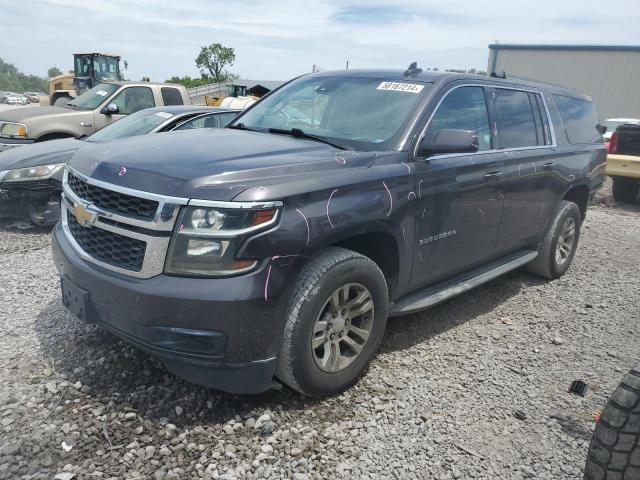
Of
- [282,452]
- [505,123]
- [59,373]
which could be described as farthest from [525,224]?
[59,373]

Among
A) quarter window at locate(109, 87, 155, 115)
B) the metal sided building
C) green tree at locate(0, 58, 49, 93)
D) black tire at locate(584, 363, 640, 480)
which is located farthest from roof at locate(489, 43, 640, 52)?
green tree at locate(0, 58, 49, 93)

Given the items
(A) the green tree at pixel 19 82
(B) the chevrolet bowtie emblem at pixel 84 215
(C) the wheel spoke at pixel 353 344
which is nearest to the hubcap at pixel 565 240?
(C) the wheel spoke at pixel 353 344

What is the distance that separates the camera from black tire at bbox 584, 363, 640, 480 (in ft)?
6.33

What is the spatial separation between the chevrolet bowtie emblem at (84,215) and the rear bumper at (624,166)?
976 cm

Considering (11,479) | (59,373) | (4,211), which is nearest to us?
(11,479)

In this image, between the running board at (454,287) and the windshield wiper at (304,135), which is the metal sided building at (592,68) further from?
the windshield wiper at (304,135)

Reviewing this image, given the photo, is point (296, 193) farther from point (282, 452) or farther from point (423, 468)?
point (423, 468)

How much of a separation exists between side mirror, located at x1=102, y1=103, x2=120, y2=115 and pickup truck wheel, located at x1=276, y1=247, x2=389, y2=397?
7.08 m

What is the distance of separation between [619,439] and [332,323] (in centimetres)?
147

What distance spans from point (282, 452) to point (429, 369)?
4.18 feet

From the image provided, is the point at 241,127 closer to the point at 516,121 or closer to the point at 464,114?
the point at 464,114

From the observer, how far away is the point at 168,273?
253 centimetres

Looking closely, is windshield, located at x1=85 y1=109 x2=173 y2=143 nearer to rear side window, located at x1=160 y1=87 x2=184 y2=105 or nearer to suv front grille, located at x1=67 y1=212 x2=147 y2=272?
rear side window, located at x1=160 y1=87 x2=184 y2=105

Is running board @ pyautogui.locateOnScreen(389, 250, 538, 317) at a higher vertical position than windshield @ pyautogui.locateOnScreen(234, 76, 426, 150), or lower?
lower
